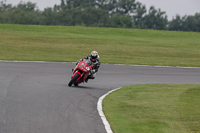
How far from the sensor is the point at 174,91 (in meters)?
17.0

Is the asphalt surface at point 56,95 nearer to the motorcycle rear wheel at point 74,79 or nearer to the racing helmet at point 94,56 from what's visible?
the motorcycle rear wheel at point 74,79

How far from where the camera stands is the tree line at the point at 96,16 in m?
113

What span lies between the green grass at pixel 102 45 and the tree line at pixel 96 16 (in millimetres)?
54572

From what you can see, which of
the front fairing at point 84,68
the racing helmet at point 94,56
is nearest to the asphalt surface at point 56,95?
the front fairing at point 84,68

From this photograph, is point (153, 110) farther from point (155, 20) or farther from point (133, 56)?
point (155, 20)

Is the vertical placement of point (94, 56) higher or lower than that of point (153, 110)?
higher

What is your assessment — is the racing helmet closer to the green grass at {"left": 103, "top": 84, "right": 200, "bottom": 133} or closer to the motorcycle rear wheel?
the motorcycle rear wheel

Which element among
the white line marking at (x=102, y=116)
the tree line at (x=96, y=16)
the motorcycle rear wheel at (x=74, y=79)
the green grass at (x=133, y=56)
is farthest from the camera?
the tree line at (x=96, y=16)

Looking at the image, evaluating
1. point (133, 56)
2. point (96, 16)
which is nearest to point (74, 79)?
point (133, 56)

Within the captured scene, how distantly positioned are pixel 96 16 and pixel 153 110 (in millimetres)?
113831

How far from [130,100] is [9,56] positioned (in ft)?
61.4

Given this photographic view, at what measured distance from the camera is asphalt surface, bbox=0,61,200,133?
9.88 m

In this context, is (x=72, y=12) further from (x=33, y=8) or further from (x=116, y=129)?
(x=116, y=129)

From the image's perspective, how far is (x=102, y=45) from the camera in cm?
4303
